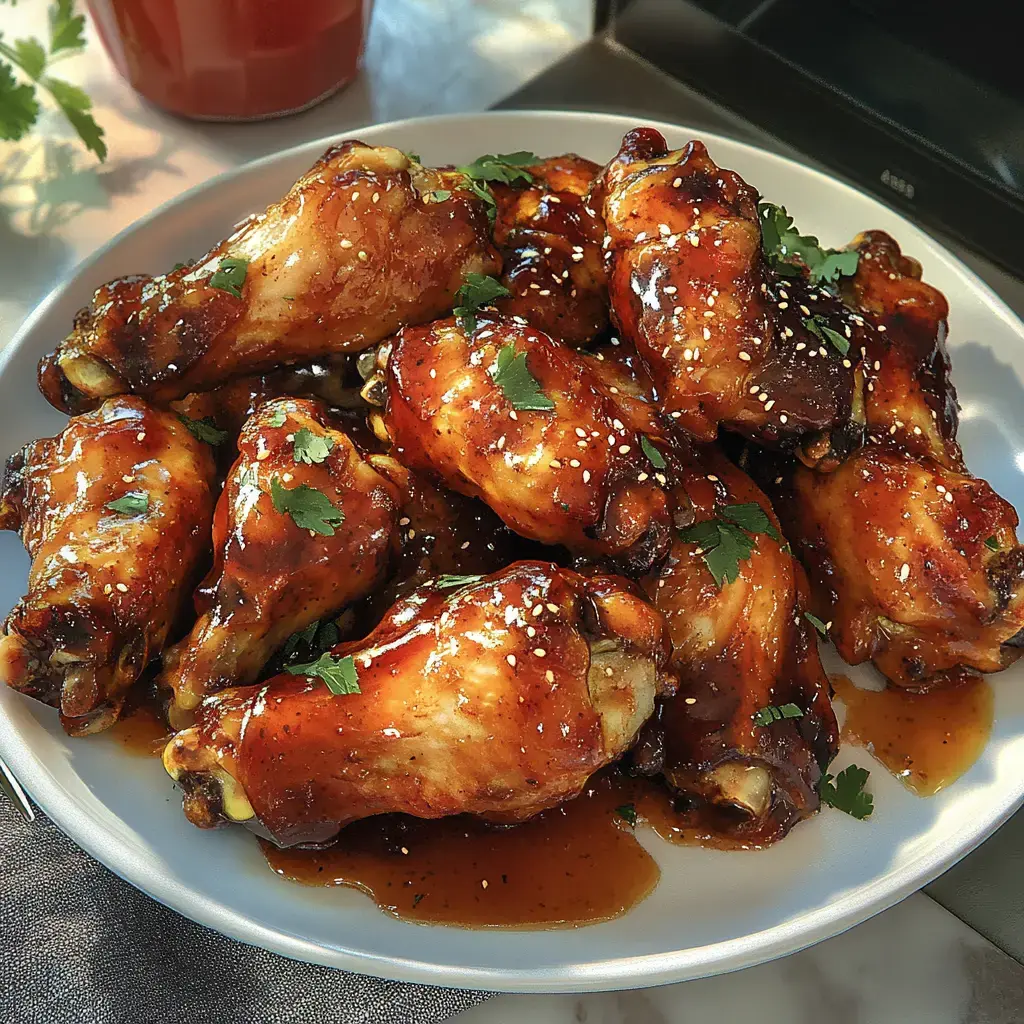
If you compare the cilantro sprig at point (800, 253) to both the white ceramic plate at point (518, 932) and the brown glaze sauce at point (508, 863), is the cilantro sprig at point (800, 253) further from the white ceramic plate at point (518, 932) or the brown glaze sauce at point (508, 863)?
the brown glaze sauce at point (508, 863)

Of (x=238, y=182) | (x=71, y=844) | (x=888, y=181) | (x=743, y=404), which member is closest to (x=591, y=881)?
(x=743, y=404)


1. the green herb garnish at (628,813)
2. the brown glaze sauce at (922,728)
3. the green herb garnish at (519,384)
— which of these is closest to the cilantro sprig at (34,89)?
the green herb garnish at (519,384)

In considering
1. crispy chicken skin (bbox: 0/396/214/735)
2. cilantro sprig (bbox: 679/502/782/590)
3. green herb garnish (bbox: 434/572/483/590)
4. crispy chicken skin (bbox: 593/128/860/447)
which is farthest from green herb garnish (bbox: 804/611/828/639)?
crispy chicken skin (bbox: 0/396/214/735)

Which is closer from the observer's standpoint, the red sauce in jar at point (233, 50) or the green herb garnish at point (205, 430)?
the green herb garnish at point (205, 430)

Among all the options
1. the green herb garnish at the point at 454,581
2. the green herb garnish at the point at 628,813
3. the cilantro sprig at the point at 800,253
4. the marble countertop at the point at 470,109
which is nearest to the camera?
the green herb garnish at the point at 454,581

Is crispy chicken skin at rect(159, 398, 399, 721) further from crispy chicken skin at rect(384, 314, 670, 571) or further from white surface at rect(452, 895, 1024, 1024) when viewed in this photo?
white surface at rect(452, 895, 1024, 1024)

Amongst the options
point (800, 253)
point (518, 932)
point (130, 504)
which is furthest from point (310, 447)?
point (800, 253)

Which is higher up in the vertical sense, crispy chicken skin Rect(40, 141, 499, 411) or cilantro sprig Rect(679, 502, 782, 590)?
crispy chicken skin Rect(40, 141, 499, 411)
